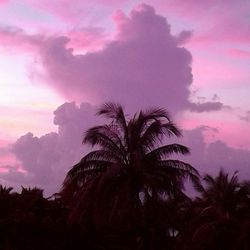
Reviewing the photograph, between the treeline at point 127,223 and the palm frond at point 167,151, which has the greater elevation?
the palm frond at point 167,151

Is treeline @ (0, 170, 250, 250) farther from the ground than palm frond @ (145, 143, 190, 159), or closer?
closer

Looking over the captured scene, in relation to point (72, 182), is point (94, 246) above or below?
below

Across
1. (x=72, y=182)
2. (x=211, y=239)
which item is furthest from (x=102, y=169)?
(x=211, y=239)

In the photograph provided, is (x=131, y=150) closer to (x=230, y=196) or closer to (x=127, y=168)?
(x=127, y=168)

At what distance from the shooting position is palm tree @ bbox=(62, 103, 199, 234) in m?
27.4

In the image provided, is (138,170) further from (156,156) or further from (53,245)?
(53,245)

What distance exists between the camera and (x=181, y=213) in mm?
40125

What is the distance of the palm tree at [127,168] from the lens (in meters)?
27.4

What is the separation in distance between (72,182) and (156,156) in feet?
14.9

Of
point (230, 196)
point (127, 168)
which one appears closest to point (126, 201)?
point (127, 168)

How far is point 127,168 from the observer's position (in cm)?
2800

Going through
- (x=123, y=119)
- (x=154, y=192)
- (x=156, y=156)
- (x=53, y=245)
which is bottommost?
(x=53, y=245)

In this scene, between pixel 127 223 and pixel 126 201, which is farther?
pixel 127 223

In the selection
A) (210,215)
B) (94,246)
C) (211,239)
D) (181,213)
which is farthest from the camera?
(181,213)
